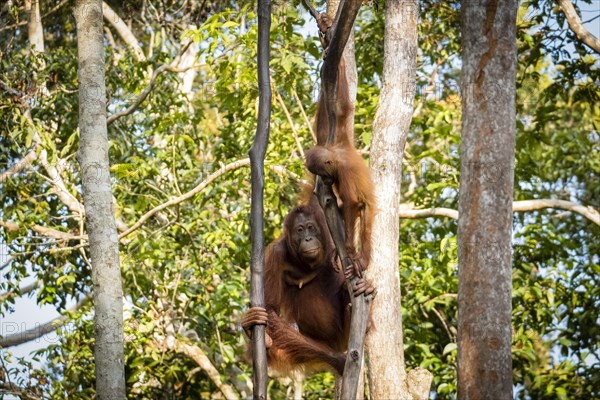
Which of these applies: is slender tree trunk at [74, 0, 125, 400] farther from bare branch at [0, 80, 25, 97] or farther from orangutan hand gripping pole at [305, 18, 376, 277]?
bare branch at [0, 80, 25, 97]

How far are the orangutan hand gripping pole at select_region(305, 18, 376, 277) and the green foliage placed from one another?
8.00 ft

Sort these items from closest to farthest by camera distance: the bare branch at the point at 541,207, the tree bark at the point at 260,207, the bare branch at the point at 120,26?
the tree bark at the point at 260,207, the bare branch at the point at 541,207, the bare branch at the point at 120,26

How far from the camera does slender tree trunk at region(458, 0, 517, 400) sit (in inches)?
131

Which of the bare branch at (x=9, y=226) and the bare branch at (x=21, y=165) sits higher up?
the bare branch at (x=21, y=165)

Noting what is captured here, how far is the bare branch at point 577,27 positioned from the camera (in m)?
6.97

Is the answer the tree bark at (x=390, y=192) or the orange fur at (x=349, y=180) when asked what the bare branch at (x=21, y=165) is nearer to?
the tree bark at (x=390, y=192)

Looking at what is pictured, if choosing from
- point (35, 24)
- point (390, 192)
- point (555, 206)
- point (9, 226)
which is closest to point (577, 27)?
point (555, 206)

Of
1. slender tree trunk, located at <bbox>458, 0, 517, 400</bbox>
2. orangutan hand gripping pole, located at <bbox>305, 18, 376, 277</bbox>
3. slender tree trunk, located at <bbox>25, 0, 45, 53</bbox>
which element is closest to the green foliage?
slender tree trunk, located at <bbox>25, 0, 45, 53</bbox>

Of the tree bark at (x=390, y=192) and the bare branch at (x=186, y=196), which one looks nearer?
the tree bark at (x=390, y=192)

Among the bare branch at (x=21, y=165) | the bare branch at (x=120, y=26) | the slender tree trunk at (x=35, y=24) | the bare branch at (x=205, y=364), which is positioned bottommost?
the bare branch at (x=205, y=364)

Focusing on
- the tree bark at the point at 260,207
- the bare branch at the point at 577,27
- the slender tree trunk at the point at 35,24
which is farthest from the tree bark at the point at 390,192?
the slender tree trunk at the point at 35,24

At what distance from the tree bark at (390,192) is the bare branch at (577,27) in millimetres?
2194

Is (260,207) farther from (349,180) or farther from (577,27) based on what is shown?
(577,27)

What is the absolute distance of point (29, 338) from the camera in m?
10.1
